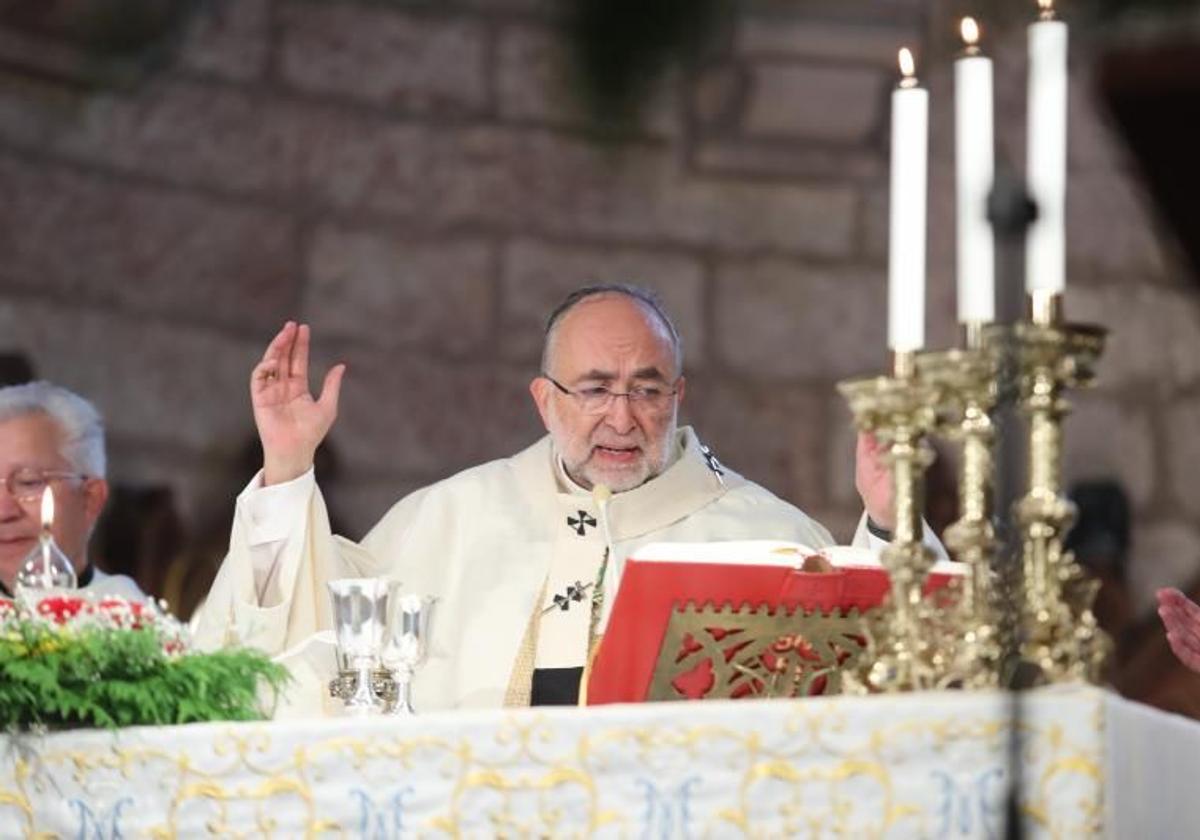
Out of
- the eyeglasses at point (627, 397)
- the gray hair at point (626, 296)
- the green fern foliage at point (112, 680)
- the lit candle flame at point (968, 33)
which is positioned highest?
the lit candle flame at point (968, 33)

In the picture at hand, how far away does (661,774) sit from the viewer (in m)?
3.20

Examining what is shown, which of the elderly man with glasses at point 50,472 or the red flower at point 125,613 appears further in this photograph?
the elderly man with glasses at point 50,472

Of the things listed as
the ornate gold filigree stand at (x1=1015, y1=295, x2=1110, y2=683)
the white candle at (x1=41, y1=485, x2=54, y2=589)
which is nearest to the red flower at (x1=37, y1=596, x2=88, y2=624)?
the white candle at (x1=41, y1=485, x2=54, y2=589)

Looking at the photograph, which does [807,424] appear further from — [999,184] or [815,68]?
[999,184]

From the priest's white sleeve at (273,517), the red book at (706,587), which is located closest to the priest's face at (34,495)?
the priest's white sleeve at (273,517)

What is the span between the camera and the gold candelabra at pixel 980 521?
322cm

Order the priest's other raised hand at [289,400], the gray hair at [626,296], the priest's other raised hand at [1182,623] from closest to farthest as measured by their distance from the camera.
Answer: the priest's other raised hand at [1182,623], the priest's other raised hand at [289,400], the gray hair at [626,296]

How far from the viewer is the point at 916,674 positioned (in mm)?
3307

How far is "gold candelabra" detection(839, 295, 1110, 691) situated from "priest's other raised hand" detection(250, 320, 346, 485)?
1.43 m

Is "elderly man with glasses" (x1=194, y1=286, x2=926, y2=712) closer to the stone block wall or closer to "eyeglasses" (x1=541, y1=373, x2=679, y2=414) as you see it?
"eyeglasses" (x1=541, y1=373, x2=679, y2=414)

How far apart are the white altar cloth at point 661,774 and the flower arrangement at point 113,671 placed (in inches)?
4.1

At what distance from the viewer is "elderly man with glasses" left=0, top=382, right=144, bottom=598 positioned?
5949 mm

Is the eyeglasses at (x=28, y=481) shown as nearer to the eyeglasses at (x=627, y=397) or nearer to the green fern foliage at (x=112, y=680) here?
the eyeglasses at (x=627, y=397)

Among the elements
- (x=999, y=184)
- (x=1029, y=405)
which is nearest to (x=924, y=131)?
(x=1029, y=405)
